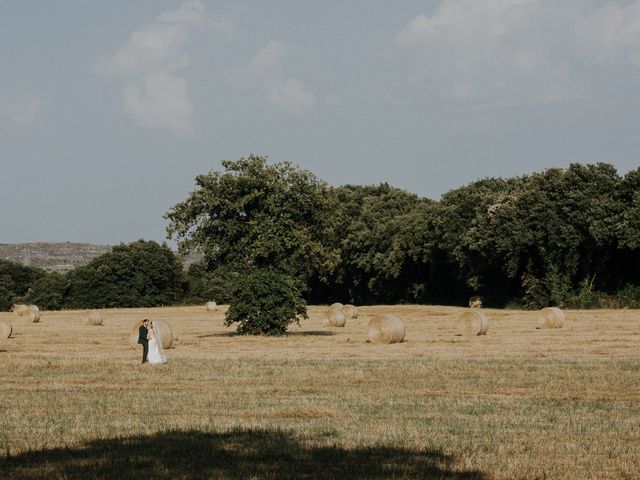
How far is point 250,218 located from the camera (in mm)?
51125

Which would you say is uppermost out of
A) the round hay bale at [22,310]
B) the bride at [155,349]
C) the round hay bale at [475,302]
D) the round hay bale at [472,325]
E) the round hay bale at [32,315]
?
the round hay bale at [475,302]

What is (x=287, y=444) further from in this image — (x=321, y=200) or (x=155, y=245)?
(x=155, y=245)

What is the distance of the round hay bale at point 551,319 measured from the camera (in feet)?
176

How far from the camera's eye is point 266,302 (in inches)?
1864

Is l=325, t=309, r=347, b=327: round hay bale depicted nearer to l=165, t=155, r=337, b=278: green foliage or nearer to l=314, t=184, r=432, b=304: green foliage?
l=165, t=155, r=337, b=278: green foliage

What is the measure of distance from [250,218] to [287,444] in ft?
120

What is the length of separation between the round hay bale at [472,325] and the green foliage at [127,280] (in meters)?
68.0

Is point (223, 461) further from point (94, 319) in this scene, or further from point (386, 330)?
point (94, 319)

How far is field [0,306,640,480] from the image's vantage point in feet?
43.0

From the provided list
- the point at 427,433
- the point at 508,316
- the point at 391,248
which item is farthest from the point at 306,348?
the point at 391,248

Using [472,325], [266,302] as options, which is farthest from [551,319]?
[266,302]

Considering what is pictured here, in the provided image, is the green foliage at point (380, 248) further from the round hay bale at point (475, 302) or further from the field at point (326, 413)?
the field at point (326, 413)

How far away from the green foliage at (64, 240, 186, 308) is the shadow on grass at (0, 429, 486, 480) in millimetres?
98529

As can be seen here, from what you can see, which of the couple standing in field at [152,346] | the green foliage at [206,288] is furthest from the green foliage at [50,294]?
the couple standing in field at [152,346]
